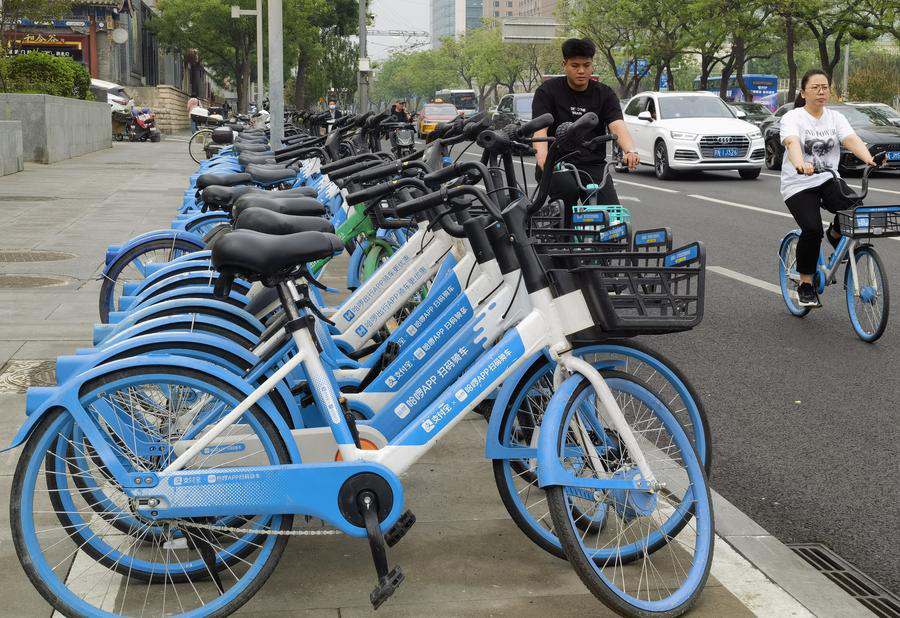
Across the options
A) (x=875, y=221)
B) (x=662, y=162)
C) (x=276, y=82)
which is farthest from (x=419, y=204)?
(x=662, y=162)

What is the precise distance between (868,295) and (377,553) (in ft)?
17.3

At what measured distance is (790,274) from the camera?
8641 millimetres

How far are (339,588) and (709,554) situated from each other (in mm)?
1147

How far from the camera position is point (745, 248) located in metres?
12.4

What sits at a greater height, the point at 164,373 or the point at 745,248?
the point at 164,373

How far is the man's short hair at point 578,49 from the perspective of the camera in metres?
7.43

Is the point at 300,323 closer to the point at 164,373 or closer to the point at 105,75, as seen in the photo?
the point at 164,373

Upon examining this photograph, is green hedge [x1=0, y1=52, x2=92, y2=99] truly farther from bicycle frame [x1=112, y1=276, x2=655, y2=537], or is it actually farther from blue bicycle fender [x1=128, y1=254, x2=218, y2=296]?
bicycle frame [x1=112, y1=276, x2=655, y2=537]

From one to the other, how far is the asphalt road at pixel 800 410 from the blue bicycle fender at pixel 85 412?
6.76 feet

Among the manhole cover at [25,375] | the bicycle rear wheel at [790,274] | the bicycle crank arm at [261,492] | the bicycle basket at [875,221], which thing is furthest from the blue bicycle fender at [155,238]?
the bicycle rear wheel at [790,274]

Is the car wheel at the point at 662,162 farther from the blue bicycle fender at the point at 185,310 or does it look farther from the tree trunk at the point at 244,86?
the tree trunk at the point at 244,86

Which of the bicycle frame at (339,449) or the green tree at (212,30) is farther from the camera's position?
the green tree at (212,30)

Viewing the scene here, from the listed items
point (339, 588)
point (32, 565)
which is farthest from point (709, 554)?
point (32, 565)

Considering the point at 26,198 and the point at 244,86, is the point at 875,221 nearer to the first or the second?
the point at 26,198
